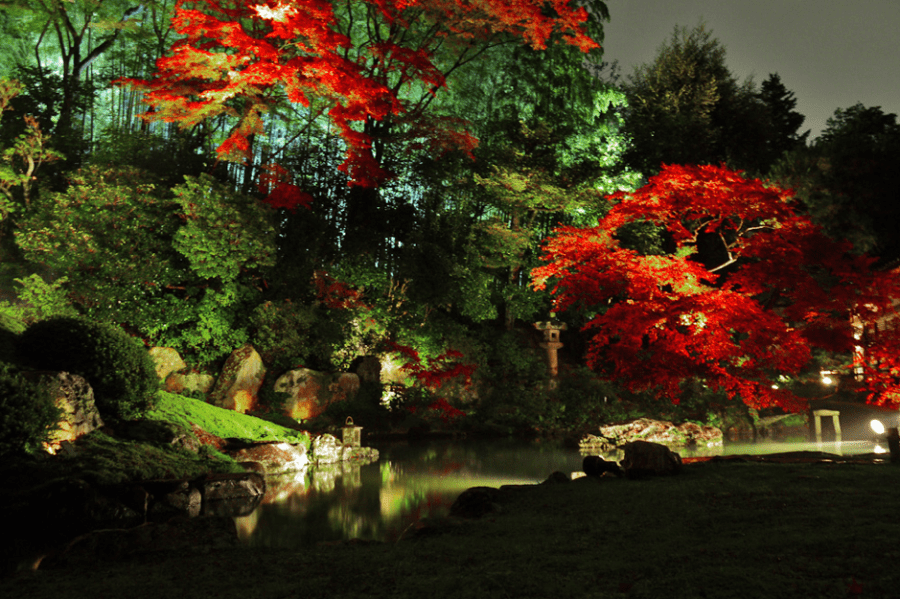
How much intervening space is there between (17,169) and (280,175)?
17.8ft

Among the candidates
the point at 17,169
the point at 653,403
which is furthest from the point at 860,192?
the point at 17,169

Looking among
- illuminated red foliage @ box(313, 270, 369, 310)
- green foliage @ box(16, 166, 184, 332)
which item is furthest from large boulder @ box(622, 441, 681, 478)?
green foliage @ box(16, 166, 184, 332)

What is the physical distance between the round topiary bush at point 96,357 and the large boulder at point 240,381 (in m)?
3.82

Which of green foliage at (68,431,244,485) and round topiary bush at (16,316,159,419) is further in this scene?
round topiary bush at (16,316,159,419)

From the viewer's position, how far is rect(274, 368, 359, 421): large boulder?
1165 cm

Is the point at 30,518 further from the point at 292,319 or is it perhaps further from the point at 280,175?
the point at 280,175

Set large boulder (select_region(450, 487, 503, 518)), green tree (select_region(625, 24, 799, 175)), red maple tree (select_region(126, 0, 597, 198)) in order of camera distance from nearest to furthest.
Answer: large boulder (select_region(450, 487, 503, 518)) < red maple tree (select_region(126, 0, 597, 198)) < green tree (select_region(625, 24, 799, 175))

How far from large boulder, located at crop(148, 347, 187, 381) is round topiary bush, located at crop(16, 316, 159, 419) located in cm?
366

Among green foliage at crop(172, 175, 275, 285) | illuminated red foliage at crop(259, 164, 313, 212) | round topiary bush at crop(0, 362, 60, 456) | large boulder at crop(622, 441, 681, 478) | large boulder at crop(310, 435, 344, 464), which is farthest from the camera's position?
illuminated red foliage at crop(259, 164, 313, 212)

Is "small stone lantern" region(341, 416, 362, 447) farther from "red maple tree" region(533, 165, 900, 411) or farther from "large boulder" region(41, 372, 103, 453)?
"red maple tree" region(533, 165, 900, 411)

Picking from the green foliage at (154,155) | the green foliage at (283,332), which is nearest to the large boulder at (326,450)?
the green foliage at (283,332)

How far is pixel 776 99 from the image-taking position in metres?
20.6

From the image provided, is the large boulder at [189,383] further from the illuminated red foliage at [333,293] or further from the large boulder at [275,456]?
the large boulder at [275,456]

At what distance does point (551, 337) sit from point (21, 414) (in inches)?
437
